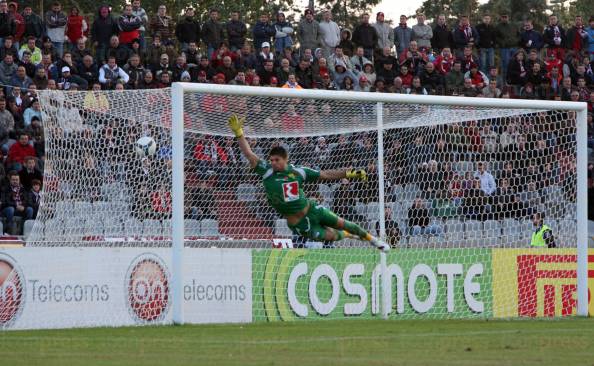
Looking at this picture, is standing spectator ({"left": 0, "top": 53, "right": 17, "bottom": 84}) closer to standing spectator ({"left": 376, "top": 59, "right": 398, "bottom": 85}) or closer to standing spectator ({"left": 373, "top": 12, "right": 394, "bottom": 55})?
standing spectator ({"left": 376, "top": 59, "right": 398, "bottom": 85})

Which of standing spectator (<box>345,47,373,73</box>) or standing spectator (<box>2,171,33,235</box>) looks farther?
standing spectator (<box>345,47,373,73</box>)

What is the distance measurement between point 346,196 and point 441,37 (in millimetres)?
11990

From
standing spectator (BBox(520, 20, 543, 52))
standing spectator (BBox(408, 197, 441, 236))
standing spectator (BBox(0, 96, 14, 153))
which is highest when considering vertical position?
standing spectator (BBox(520, 20, 543, 52))

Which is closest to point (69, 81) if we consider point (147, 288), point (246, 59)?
point (246, 59)

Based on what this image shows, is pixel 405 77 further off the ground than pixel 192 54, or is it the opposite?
pixel 192 54

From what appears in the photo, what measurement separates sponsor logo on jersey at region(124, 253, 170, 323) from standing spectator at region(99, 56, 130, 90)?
8.58 meters

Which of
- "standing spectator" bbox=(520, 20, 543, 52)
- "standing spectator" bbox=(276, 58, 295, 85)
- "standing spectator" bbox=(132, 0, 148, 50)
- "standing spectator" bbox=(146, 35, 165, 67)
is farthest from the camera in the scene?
"standing spectator" bbox=(520, 20, 543, 52)

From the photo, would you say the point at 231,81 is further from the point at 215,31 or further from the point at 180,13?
the point at 180,13

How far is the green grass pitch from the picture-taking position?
33.6ft

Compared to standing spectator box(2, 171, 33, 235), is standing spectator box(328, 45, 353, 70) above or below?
above

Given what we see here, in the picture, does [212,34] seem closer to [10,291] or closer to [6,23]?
[6,23]

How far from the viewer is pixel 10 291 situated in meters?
15.4

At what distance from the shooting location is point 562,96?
29.4 meters

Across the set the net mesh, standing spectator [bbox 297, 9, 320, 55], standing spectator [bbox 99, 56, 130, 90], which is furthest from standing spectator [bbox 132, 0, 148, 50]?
the net mesh
